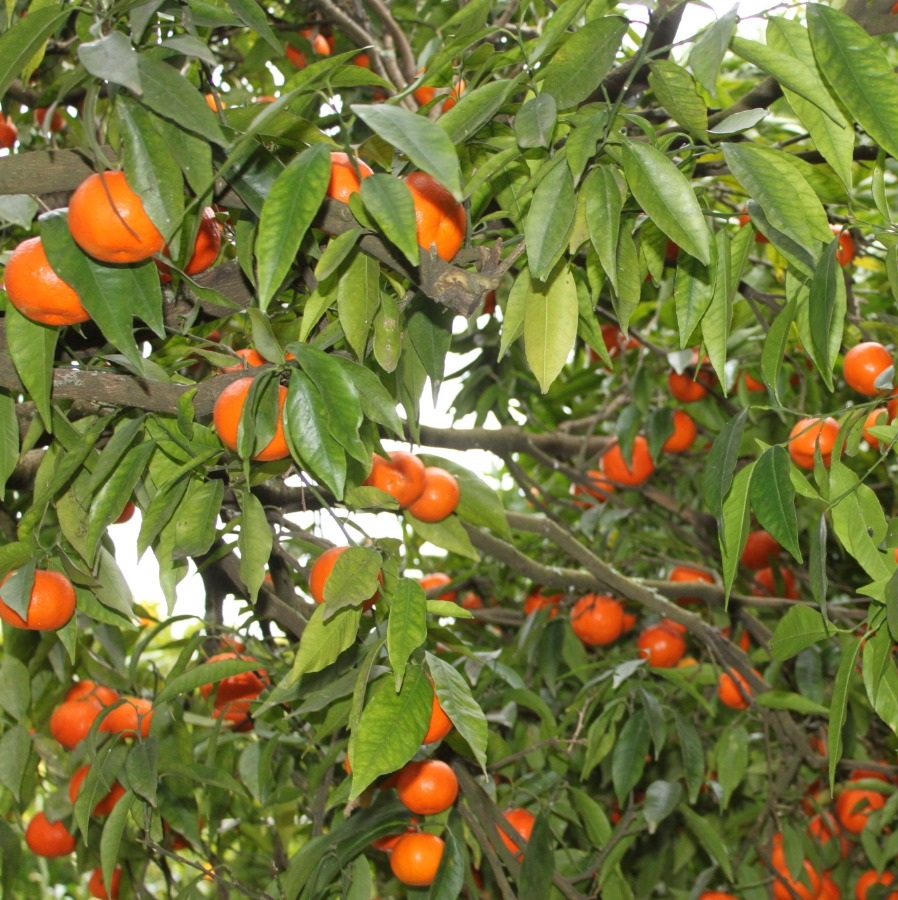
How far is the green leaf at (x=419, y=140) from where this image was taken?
0.65m

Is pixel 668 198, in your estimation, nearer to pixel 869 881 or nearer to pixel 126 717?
pixel 126 717

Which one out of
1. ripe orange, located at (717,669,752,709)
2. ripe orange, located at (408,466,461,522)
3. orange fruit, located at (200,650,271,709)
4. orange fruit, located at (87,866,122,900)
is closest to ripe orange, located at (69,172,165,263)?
ripe orange, located at (408,466,461,522)

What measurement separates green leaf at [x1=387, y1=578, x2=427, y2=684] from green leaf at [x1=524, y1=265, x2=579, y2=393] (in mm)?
221

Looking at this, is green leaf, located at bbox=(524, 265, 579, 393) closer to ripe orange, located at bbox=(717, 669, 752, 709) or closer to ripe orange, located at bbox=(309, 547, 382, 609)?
ripe orange, located at bbox=(309, 547, 382, 609)

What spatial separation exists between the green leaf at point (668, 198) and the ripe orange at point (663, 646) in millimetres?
1488

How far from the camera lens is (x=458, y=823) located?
1.44 metres

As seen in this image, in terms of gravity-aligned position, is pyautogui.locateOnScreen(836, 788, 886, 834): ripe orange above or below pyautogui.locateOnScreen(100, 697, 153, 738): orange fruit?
below

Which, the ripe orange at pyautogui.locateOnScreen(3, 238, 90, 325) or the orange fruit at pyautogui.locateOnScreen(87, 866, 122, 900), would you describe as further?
the orange fruit at pyautogui.locateOnScreen(87, 866, 122, 900)

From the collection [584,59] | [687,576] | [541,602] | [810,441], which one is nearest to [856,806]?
[687,576]

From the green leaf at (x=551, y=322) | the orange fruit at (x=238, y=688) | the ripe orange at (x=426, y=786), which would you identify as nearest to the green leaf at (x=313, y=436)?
the green leaf at (x=551, y=322)

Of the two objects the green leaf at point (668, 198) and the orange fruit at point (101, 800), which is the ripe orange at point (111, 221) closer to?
the green leaf at point (668, 198)

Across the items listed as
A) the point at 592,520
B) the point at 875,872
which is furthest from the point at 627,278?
the point at 875,872

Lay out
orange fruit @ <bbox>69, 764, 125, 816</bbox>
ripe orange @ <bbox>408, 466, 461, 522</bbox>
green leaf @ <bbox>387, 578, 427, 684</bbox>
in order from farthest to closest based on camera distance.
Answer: orange fruit @ <bbox>69, 764, 125, 816</bbox>, ripe orange @ <bbox>408, 466, 461, 522</bbox>, green leaf @ <bbox>387, 578, 427, 684</bbox>

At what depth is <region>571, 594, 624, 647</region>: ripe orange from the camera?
2.10 meters
